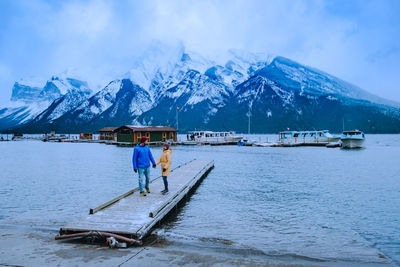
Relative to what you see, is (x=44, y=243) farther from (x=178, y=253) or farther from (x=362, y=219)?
(x=362, y=219)

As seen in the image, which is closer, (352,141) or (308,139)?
(352,141)

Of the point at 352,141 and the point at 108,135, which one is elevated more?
the point at 108,135

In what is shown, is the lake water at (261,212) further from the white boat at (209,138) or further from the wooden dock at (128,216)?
the white boat at (209,138)

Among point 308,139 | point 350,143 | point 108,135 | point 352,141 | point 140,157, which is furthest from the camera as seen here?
point 108,135

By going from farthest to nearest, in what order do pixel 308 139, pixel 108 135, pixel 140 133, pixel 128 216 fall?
1. pixel 108 135
2. pixel 308 139
3. pixel 140 133
4. pixel 128 216

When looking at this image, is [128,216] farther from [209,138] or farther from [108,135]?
[108,135]

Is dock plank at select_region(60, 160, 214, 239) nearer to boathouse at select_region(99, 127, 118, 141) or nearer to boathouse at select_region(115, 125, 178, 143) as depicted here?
boathouse at select_region(115, 125, 178, 143)

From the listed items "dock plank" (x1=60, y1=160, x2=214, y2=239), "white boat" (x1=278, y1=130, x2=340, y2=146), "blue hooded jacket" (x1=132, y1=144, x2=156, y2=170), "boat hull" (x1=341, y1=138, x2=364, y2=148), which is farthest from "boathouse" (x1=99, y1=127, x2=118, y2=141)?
"blue hooded jacket" (x1=132, y1=144, x2=156, y2=170)

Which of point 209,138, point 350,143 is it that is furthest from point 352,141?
point 209,138

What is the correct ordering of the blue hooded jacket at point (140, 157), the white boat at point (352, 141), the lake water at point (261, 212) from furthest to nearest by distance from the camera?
the white boat at point (352, 141) < the blue hooded jacket at point (140, 157) < the lake water at point (261, 212)

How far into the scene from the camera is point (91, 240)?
9.20 m

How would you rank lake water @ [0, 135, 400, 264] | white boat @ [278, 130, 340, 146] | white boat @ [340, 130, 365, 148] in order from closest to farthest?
lake water @ [0, 135, 400, 264], white boat @ [340, 130, 365, 148], white boat @ [278, 130, 340, 146]

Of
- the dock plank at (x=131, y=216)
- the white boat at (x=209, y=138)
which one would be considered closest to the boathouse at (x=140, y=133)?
the white boat at (x=209, y=138)

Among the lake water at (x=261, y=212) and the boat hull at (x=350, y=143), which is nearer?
the lake water at (x=261, y=212)
